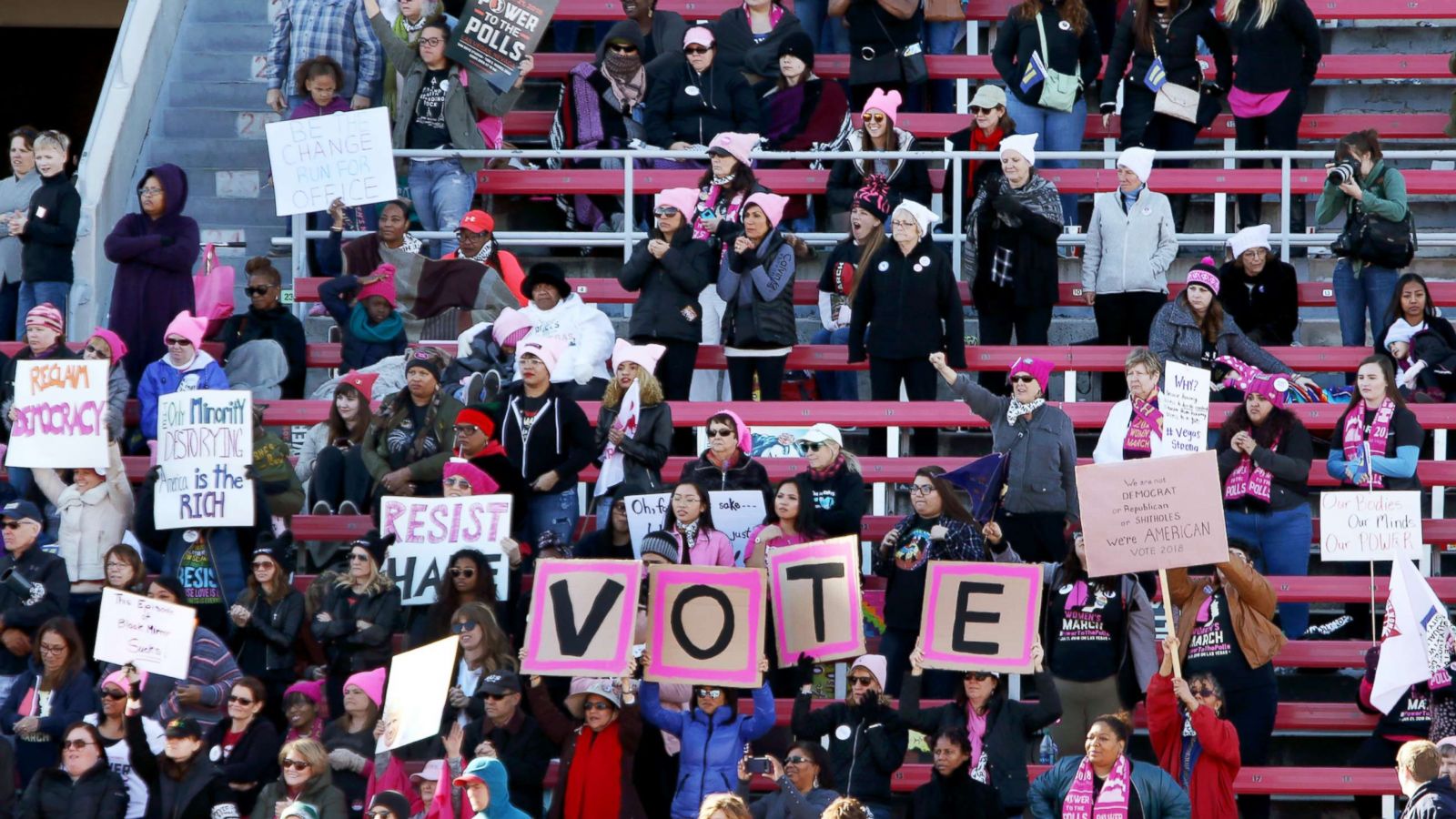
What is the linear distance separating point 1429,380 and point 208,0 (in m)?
8.99

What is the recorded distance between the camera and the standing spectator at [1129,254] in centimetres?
1634

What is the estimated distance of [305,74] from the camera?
692 inches

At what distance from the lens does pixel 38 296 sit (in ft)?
54.9

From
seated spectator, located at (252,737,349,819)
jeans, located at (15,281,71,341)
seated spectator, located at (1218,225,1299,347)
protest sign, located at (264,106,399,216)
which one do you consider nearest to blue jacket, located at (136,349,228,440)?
jeans, located at (15,281,71,341)

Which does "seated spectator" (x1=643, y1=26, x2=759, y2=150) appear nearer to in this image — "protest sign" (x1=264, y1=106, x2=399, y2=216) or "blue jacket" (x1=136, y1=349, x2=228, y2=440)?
"protest sign" (x1=264, y1=106, x2=399, y2=216)

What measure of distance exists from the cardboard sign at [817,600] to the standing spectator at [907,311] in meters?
2.24

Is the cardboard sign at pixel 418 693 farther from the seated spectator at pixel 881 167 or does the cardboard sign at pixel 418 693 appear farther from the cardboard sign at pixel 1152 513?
the seated spectator at pixel 881 167

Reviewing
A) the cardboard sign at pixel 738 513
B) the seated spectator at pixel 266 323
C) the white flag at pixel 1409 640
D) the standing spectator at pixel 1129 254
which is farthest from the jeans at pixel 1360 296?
the seated spectator at pixel 266 323

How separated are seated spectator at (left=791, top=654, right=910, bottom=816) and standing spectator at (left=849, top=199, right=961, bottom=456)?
274cm

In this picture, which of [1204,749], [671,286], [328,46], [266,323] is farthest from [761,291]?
[1204,749]

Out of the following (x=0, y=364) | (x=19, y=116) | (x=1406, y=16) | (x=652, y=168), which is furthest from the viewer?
(x=19, y=116)

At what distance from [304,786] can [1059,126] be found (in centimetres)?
731

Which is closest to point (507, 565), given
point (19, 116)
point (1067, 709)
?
point (1067, 709)

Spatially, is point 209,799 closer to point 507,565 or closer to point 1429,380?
point 507,565
